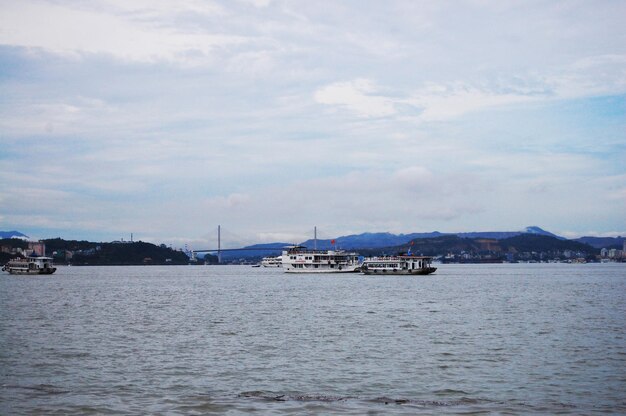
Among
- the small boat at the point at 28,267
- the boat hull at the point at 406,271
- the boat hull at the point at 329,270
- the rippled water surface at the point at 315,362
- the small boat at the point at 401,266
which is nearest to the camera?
the rippled water surface at the point at 315,362

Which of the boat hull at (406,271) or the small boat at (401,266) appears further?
the small boat at (401,266)

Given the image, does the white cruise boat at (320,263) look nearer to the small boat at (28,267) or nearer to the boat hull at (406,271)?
the boat hull at (406,271)

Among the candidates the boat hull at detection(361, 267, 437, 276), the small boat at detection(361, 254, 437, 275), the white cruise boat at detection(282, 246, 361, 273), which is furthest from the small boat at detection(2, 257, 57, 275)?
the boat hull at detection(361, 267, 437, 276)

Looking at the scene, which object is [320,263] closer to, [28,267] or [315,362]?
[28,267]

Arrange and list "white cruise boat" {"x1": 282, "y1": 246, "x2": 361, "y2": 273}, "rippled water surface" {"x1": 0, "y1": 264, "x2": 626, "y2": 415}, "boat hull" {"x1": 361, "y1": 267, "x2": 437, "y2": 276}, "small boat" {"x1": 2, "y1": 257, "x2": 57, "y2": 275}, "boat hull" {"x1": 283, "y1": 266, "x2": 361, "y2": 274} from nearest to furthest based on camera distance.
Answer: "rippled water surface" {"x1": 0, "y1": 264, "x2": 626, "y2": 415}
"boat hull" {"x1": 361, "y1": 267, "x2": 437, "y2": 276}
"boat hull" {"x1": 283, "y1": 266, "x2": 361, "y2": 274}
"white cruise boat" {"x1": 282, "y1": 246, "x2": 361, "y2": 273}
"small boat" {"x1": 2, "y1": 257, "x2": 57, "y2": 275}

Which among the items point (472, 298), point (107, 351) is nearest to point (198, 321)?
point (107, 351)

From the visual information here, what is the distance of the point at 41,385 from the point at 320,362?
13.0 m

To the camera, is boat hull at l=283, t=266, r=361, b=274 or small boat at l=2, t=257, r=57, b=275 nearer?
boat hull at l=283, t=266, r=361, b=274

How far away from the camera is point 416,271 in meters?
160

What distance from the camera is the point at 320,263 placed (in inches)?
7505

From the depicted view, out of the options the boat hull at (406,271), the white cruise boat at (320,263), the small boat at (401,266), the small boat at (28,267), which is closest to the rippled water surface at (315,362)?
the boat hull at (406,271)

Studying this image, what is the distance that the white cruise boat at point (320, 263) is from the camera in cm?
18812

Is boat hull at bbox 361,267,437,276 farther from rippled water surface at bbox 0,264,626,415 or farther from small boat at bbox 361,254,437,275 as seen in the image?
rippled water surface at bbox 0,264,626,415

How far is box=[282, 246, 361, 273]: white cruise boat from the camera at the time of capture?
188 m
